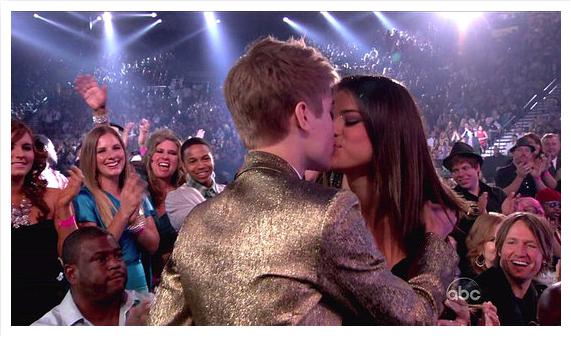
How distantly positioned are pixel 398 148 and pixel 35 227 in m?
1.96

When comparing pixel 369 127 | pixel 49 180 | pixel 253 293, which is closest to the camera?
pixel 253 293

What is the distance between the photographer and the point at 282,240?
123 cm

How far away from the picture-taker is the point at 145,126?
320cm

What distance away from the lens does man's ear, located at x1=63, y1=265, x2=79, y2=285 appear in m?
3.06

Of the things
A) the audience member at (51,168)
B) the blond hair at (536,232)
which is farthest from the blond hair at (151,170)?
the blond hair at (536,232)

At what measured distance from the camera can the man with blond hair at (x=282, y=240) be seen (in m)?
1.22

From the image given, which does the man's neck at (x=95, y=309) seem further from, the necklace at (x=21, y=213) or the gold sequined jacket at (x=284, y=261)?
the gold sequined jacket at (x=284, y=261)

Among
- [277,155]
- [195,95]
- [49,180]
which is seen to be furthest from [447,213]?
[49,180]

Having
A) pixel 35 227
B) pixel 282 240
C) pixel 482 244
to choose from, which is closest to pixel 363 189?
pixel 282 240

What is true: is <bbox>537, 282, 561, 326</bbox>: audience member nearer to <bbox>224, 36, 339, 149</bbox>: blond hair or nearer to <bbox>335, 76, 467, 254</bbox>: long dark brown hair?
<bbox>335, 76, 467, 254</bbox>: long dark brown hair

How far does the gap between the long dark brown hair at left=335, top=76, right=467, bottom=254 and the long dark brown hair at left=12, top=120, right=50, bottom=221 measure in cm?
183

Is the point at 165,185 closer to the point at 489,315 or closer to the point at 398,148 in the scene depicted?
the point at 489,315

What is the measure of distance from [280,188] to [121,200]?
2065 millimetres

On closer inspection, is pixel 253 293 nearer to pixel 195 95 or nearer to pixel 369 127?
pixel 369 127
